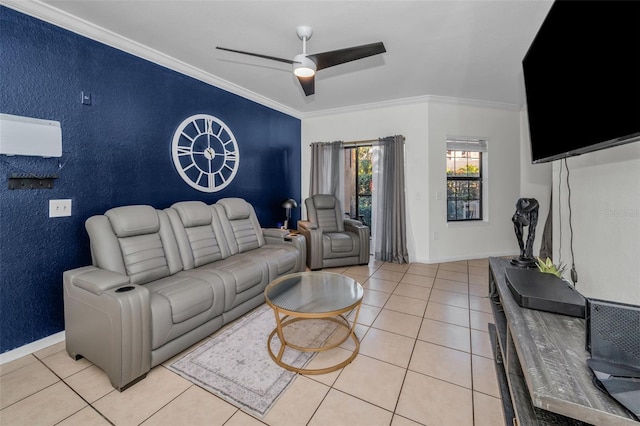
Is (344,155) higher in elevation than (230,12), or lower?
lower

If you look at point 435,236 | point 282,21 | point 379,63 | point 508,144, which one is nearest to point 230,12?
point 282,21

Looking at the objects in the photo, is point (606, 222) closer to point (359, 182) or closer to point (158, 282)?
point (158, 282)

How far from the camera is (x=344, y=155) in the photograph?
4898 mm

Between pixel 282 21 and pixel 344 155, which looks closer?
pixel 282 21

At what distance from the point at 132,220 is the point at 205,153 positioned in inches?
54.3

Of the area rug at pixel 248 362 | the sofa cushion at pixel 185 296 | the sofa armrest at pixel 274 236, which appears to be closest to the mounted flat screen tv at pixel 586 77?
the area rug at pixel 248 362

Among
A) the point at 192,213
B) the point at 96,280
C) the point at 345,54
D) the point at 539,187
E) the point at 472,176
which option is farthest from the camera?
the point at 472,176

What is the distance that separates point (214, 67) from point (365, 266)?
3.37m

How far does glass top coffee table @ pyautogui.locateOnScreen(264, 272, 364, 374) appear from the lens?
5.91 ft

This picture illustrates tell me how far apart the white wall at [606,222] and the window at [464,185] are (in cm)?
299

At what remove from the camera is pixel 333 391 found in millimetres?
1636

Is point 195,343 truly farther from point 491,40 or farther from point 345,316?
point 491,40

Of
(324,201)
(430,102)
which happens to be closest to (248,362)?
(324,201)

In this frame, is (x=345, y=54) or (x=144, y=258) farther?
(x=144, y=258)
